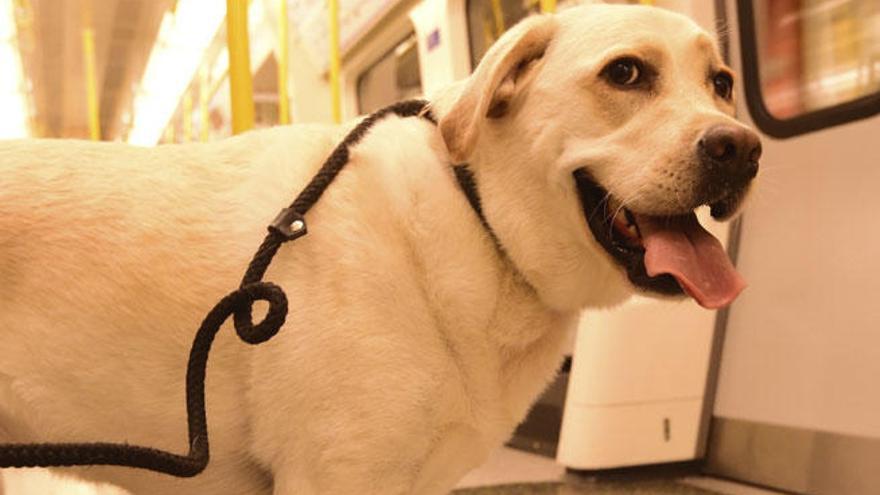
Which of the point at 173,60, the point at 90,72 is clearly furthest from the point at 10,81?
the point at 90,72

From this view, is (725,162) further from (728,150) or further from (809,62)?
(809,62)

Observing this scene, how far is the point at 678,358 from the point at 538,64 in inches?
55.7

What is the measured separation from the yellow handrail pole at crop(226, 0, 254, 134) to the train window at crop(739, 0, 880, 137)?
1.36m

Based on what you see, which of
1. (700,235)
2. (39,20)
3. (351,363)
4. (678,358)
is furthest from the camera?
(39,20)

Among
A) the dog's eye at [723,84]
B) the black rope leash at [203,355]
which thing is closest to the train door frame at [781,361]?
the dog's eye at [723,84]

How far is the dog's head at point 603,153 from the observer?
1.05 metres

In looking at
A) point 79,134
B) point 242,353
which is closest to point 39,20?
point 79,134

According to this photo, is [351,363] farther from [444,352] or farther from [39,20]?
[39,20]

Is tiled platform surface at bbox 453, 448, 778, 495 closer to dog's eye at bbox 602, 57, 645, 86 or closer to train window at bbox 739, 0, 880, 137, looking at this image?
train window at bbox 739, 0, 880, 137

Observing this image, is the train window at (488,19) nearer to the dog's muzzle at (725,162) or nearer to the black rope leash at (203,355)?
the dog's muzzle at (725,162)

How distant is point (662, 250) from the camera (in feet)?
3.48

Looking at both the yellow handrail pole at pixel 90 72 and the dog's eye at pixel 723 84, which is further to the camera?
the yellow handrail pole at pixel 90 72

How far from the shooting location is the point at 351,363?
99cm

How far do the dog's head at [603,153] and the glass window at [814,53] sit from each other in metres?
1.05
